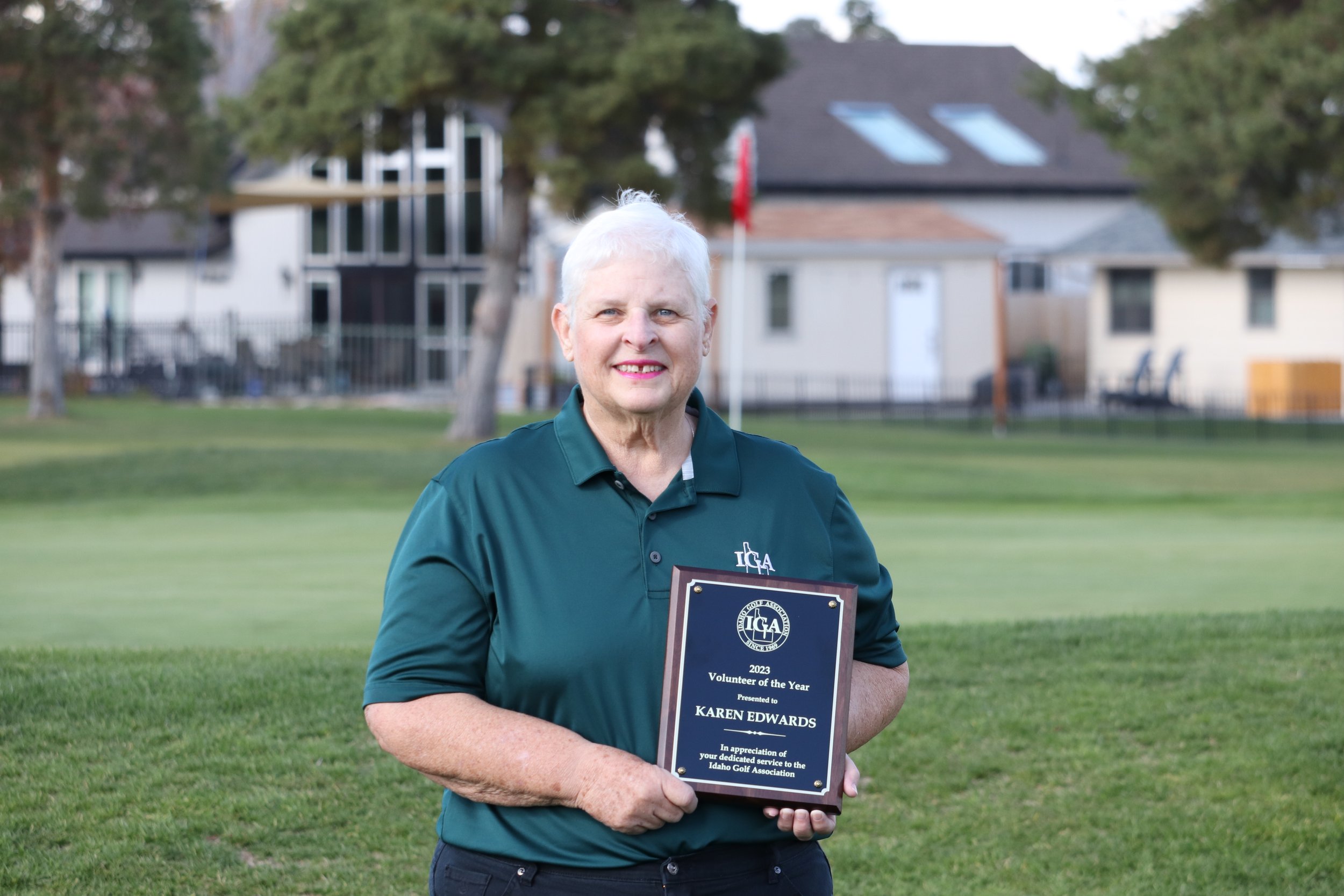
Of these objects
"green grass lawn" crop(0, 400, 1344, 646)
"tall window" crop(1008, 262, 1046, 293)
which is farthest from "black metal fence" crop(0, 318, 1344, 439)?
"green grass lawn" crop(0, 400, 1344, 646)

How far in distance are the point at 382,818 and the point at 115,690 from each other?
5.26ft

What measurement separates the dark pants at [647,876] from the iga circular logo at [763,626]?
423 mm

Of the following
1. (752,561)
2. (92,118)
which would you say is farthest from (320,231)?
(752,561)

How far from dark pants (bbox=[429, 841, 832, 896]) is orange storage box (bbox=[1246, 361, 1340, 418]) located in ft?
98.5

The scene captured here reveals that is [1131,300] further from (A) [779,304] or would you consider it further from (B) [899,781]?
(B) [899,781]

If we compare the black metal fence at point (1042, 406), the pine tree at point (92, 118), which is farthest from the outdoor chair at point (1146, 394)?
the pine tree at point (92, 118)

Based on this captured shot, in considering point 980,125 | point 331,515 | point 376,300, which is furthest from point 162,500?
point 980,125

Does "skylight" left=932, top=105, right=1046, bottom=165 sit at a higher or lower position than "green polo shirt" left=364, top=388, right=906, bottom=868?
higher

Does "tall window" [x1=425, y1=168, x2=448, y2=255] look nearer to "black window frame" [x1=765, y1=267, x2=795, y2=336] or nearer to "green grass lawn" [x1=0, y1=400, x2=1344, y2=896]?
"black window frame" [x1=765, y1=267, x2=795, y2=336]

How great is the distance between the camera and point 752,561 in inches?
123

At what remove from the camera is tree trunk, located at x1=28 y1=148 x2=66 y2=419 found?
2548 centimetres

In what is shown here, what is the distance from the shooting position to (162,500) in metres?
16.7

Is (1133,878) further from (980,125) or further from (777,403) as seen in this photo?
(980,125)

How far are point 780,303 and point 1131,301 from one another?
24.5 ft
